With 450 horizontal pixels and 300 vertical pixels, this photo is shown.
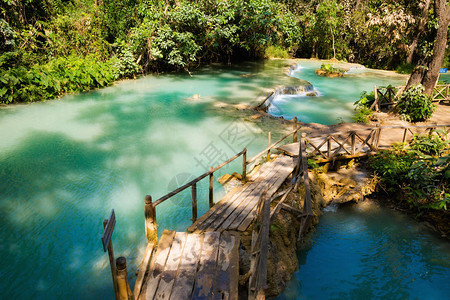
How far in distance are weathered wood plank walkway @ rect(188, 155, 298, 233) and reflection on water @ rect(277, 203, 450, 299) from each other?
1.49 meters

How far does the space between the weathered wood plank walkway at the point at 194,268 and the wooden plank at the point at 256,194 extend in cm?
70

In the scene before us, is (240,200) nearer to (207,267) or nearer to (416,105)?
(207,267)

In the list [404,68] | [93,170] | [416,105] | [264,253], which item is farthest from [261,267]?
[404,68]

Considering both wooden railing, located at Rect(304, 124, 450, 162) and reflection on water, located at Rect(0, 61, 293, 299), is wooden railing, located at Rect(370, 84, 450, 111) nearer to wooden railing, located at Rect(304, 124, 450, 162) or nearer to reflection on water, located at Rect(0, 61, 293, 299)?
wooden railing, located at Rect(304, 124, 450, 162)

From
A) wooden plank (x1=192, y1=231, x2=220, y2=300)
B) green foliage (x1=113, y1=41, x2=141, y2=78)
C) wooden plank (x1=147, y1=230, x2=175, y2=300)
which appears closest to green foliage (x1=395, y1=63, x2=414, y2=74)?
green foliage (x1=113, y1=41, x2=141, y2=78)

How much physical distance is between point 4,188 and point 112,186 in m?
2.89

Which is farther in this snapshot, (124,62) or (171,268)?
(124,62)

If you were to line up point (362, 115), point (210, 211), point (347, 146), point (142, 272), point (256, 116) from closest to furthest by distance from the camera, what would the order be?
point (142, 272)
point (210, 211)
point (347, 146)
point (256, 116)
point (362, 115)

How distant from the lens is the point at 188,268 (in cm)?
427

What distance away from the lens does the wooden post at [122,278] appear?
3258mm

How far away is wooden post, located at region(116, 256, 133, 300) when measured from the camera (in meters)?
3.26

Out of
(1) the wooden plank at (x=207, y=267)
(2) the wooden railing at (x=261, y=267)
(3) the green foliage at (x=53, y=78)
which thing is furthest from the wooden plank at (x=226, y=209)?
(3) the green foliage at (x=53, y=78)

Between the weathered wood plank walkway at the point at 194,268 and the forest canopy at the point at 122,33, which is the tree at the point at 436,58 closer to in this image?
the forest canopy at the point at 122,33

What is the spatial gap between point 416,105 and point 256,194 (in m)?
9.80
